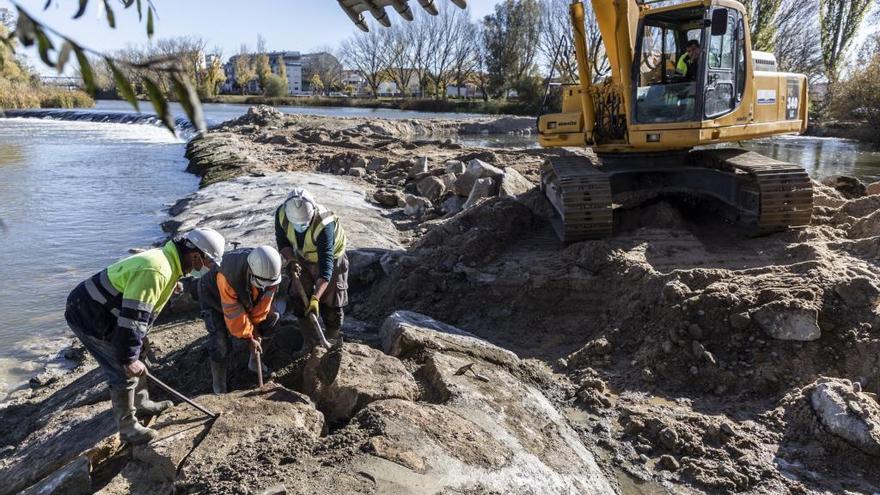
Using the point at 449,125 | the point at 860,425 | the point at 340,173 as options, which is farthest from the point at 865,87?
the point at 860,425

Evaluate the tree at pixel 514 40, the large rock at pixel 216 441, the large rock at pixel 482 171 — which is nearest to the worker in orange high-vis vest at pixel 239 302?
the large rock at pixel 216 441

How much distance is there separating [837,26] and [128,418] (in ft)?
153

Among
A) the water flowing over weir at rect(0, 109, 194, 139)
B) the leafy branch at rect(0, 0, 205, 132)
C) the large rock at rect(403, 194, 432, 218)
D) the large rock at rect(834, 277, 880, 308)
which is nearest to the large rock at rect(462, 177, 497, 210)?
the large rock at rect(403, 194, 432, 218)

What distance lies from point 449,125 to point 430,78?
35.9 m

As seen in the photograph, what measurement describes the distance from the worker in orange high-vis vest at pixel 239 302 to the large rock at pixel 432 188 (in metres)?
7.96

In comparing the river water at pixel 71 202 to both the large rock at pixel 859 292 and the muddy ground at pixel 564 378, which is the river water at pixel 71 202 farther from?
the large rock at pixel 859 292

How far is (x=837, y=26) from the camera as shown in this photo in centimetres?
3981

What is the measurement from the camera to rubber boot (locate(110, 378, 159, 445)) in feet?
12.4

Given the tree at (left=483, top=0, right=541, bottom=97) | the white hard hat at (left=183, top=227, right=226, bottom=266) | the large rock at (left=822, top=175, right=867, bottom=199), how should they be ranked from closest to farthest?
the white hard hat at (left=183, top=227, right=226, bottom=266) → the large rock at (left=822, top=175, right=867, bottom=199) → the tree at (left=483, top=0, right=541, bottom=97)

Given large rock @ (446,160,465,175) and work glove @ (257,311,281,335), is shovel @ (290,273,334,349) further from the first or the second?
large rock @ (446,160,465,175)

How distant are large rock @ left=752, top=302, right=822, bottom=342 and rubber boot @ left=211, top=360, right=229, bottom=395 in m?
4.39

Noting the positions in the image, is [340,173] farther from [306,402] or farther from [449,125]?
[449,125]

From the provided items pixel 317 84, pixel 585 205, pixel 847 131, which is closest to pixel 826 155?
pixel 847 131

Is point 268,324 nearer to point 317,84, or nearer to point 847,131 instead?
point 847,131
